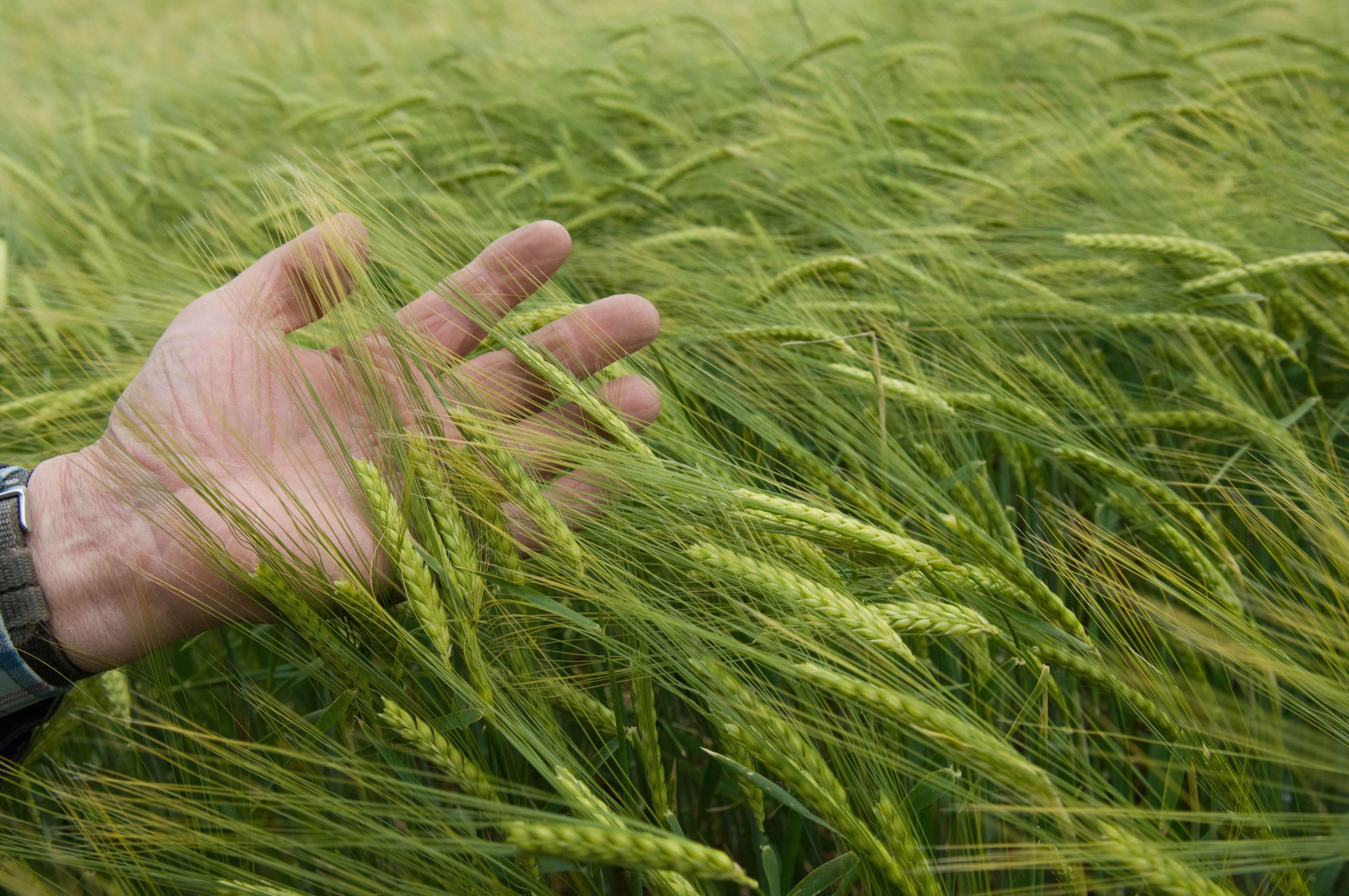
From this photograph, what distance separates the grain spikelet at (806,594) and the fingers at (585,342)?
413 millimetres

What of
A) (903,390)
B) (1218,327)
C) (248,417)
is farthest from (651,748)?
(1218,327)

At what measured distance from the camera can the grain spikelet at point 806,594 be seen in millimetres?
664

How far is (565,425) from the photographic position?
1.01 m

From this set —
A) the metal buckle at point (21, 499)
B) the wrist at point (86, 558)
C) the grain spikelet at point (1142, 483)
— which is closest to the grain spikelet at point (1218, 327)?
the grain spikelet at point (1142, 483)

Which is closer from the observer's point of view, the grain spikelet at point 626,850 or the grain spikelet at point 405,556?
the grain spikelet at point 626,850

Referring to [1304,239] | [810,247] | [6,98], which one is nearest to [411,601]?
[810,247]

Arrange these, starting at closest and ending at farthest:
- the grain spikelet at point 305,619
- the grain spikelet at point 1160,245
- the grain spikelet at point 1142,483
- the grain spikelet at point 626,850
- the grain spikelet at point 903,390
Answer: the grain spikelet at point 626,850
the grain spikelet at point 305,619
the grain spikelet at point 1142,483
the grain spikelet at point 903,390
the grain spikelet at point 1160,245

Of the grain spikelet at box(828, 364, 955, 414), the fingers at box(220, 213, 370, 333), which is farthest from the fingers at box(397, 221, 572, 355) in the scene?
the grain spikelet at box(828, 364, 955, 414)

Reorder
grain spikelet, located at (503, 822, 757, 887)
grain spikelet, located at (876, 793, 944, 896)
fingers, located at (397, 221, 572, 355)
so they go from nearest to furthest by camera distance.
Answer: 1. grain spikelet, located at (503, 822, 757, 887)
2. grain spikelet, located at (876, 793, 944, 896)
3. fingers, located at (397, 221, 572, 355)

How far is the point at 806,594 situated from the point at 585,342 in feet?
1.75

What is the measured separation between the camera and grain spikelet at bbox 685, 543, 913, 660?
2.18ft

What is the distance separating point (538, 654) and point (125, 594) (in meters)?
0.50

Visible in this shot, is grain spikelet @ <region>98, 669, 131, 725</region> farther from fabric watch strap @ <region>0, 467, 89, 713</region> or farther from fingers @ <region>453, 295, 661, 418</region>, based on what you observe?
fingers @ <region>453, 295, 661, 418</region>

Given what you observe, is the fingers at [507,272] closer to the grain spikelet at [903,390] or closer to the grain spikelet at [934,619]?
the grain spikelet at [903,390]
